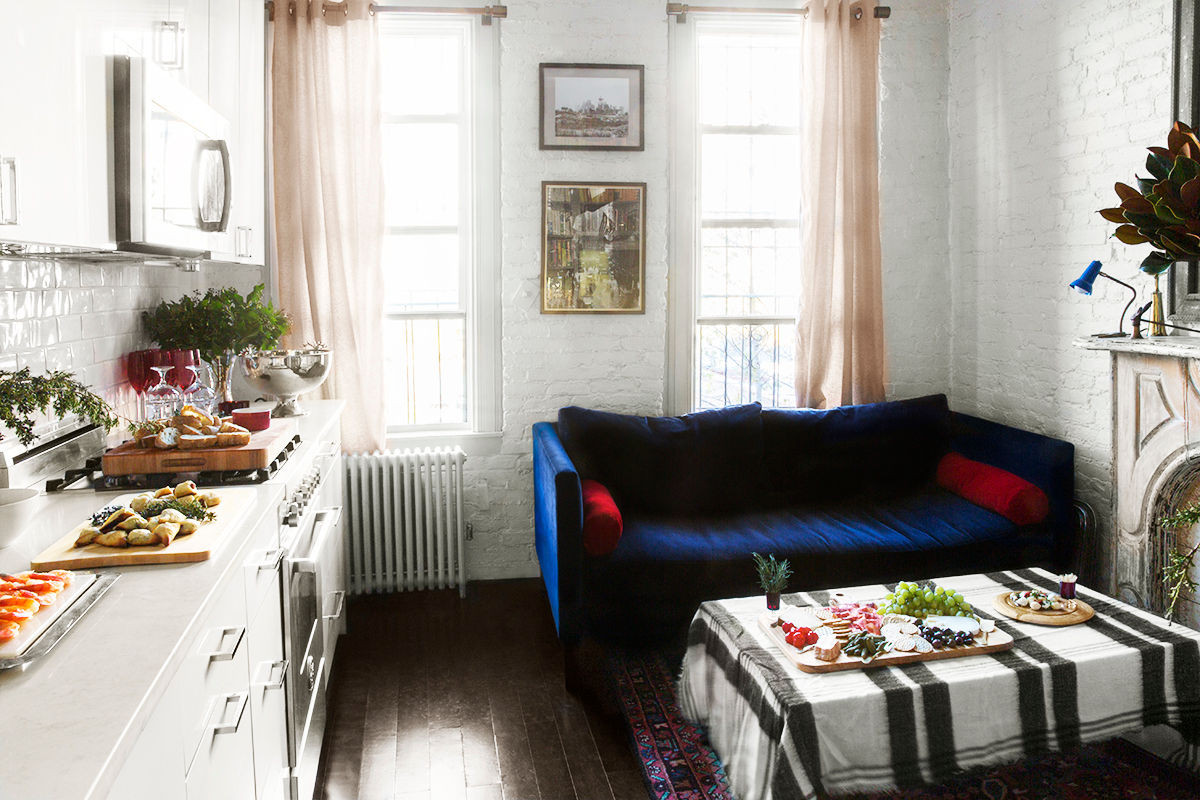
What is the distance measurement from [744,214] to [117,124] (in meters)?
3.24

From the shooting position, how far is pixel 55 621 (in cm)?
135

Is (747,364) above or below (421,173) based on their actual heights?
below

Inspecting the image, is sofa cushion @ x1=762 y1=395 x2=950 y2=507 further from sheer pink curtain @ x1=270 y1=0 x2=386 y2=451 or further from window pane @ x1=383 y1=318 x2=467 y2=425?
sheer pink curtain @ x1=270 y1=0 x2=386 y2=451

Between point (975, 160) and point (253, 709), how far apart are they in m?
4.04

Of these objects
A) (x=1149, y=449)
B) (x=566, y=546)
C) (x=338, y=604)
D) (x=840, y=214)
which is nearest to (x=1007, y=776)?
(x=1149, y=449)

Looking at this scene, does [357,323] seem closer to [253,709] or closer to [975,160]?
[253,709]

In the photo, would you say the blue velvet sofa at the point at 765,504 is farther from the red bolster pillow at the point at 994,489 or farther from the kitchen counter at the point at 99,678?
the kitchen counter at the point at 99,678

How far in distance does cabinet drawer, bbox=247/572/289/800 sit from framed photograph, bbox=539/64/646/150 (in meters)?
2.72

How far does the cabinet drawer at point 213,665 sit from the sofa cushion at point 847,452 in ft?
9.22

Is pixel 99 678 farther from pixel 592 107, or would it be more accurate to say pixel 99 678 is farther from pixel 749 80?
pixel 749 80

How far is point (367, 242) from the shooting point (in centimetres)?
413

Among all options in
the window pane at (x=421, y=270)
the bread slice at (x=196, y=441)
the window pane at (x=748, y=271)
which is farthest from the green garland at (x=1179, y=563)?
the window pane at (x=421, y=270)

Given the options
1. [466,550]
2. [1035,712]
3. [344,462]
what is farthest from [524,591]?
[1035,712]

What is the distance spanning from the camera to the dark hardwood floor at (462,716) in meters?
2.73
